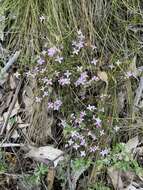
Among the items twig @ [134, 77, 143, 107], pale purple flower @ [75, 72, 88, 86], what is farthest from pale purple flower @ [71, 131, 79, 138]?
twig @ [134, 77, 143, 107]

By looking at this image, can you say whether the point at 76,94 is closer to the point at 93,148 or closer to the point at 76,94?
the point at 76,94

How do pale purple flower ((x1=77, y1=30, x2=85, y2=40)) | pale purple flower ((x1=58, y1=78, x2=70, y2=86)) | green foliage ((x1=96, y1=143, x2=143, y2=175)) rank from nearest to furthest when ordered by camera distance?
green foliage ((x1=96, y1=143, x2=143, y2=175))
pale purple flower ((x1=58, y1=78, x2=70, y2=86))
pale purple flower ((x1=77, y1=30, x2=85, y2=40))

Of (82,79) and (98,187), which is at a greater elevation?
(82,79)

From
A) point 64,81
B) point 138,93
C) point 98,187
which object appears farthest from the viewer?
point 138,93

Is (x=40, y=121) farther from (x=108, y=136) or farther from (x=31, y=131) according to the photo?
(x=108, y=136)

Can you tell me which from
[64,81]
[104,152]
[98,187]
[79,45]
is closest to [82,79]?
[64,81]

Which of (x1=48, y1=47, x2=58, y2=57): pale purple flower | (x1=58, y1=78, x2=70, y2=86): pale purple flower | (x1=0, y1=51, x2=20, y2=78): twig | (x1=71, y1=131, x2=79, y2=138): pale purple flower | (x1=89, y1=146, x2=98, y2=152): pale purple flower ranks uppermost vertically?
(x1=48, y1=47, x2=58, y2=57): pale purple flower

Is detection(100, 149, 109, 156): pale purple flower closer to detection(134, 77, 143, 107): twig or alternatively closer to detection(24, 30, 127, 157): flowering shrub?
detection(24, 30, 127, 157): flowering shrub

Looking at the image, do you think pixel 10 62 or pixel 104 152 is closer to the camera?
pixel 104 152

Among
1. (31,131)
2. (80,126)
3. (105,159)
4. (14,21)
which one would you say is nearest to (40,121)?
(31,131)

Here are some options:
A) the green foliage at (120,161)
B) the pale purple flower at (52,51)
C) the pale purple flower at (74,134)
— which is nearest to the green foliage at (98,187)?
the green foliage at (120,161)

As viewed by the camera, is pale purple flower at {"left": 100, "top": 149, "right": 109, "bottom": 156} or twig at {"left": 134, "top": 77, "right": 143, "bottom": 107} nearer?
pale purple flower at {"left": 100, "top": 149, "right": 109, "bottom": 156}
